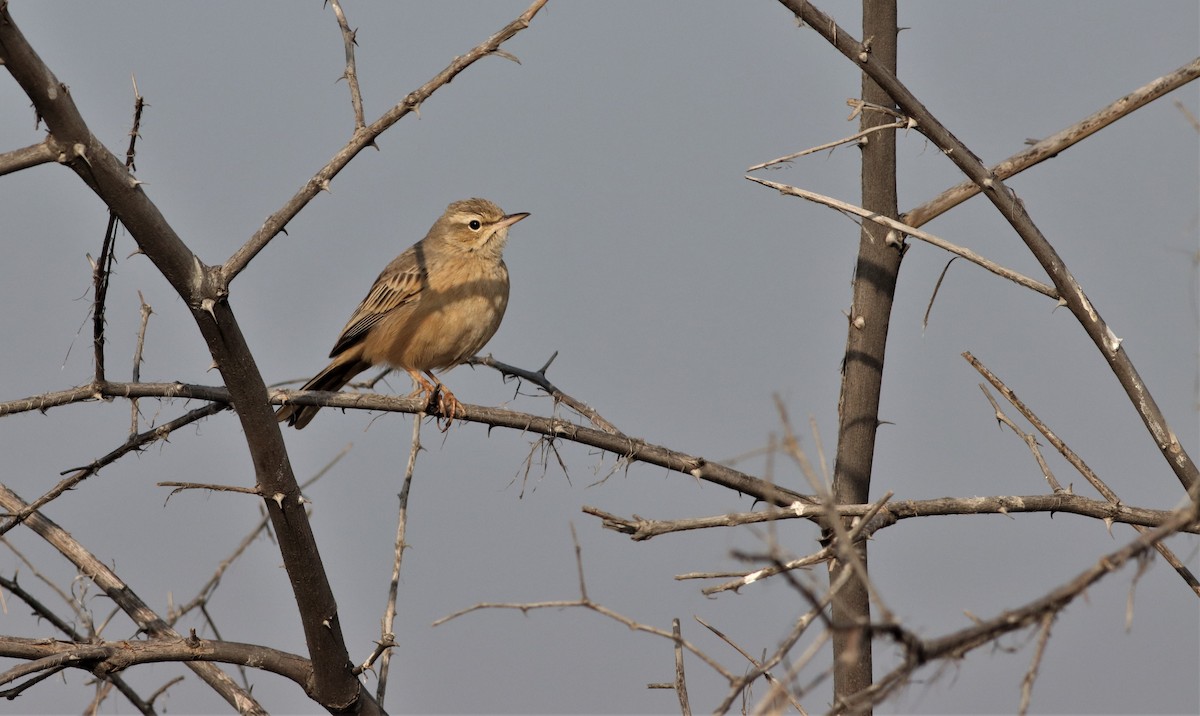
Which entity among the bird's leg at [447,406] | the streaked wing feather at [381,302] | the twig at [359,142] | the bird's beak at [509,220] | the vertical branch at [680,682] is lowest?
the vertical branch at [680,682]

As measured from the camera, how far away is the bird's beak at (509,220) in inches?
314

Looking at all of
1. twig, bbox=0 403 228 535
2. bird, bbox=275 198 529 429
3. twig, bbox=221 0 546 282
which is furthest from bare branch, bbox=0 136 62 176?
bird, bbox=275 198 529 429

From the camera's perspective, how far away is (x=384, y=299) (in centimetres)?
770

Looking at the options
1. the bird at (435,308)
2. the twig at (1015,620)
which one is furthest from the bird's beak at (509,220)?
the twig at (1015,620)

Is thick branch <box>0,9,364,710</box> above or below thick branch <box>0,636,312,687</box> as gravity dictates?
above

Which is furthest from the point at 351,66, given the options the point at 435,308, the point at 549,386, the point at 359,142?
the point at 435,308

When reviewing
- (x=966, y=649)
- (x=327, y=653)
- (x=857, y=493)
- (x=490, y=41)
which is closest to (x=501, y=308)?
(x=857, y=493)

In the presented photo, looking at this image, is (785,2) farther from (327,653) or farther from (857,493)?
(327,653)

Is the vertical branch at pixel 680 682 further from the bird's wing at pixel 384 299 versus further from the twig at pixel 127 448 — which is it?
the bird's wing at pixel 384 299

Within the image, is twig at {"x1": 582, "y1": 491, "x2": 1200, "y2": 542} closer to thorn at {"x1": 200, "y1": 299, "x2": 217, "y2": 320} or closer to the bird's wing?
thorn at {"x1": 200, "y1": 299, "x2": 217, "y2": 320}

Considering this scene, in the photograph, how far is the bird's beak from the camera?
7.97m

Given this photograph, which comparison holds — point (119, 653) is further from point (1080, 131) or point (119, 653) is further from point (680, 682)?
point (1080, 131)

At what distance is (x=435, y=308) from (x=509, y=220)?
1.12 metres

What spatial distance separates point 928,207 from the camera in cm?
502
